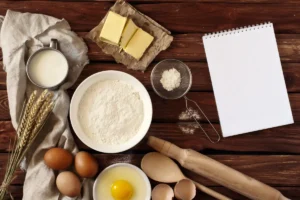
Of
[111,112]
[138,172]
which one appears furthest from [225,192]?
[111,112]

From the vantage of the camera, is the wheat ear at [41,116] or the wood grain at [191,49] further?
the wood grain at [191,49]

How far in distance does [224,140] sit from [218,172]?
0.10 m

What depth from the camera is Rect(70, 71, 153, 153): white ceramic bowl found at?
1.15 metres

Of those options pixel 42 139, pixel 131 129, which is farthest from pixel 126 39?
pixel 42 139

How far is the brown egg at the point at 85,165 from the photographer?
1135 millimetres

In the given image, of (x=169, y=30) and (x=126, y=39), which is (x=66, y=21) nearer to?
(x=126, y=39)

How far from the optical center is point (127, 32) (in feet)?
3.94

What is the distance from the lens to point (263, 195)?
46.2 inches

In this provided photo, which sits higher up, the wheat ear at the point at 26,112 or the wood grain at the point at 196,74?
the wood grain at the point at 196,74

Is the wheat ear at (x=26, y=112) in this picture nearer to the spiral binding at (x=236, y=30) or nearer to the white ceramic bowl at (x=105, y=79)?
the white ceramic bowl at (x=105, y=79)

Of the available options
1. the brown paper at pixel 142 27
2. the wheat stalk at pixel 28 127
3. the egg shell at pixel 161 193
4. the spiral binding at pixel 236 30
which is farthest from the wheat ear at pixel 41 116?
the spiral binding at pixel 236 30

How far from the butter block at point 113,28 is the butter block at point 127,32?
0.5 inches

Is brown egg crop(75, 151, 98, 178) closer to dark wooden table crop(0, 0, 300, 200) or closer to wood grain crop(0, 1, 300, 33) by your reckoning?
dark wooden table crop(0, 0, 300, 200)

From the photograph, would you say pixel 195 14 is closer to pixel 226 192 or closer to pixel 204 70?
pixel 204 70
